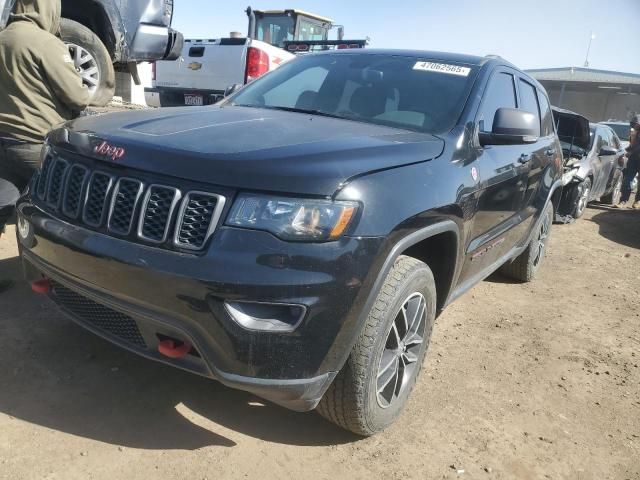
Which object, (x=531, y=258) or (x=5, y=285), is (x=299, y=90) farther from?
(x=531, y=258)

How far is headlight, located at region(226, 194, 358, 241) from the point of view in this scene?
1.94 metres

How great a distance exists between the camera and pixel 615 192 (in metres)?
11.0

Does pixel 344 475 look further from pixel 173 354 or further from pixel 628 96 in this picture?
pixel 628 96

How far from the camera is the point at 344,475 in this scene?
2.30 m

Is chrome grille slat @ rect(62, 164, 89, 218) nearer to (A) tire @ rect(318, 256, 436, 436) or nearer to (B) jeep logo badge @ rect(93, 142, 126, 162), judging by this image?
(B) jeep logo badge @ rect(93, 142, 126, 162)

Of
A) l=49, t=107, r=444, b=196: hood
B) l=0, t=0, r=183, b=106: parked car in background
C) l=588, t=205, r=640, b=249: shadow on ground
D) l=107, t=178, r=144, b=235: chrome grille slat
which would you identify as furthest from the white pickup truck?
l=107, t=178, r=144, b=235: chrome grille slat

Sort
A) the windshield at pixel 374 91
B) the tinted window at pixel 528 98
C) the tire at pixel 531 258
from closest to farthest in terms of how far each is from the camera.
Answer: the windshield at pixel 374 91 → the tinted window at pixel 528 98 → the tire at pixel 531 258

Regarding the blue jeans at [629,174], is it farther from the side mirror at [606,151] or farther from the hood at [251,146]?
the hood at [251,146]

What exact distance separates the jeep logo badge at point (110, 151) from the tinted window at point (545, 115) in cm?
355

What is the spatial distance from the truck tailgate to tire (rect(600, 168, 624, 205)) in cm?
731

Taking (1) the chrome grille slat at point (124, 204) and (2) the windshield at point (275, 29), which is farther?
(2) the windshield at point (275, 29)

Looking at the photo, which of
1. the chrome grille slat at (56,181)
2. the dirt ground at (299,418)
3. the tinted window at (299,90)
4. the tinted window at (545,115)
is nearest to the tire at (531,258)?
the tinted window at (545,115)

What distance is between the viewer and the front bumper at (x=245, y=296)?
1.89 meters

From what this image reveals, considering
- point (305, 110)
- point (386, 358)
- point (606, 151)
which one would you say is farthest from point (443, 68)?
point (606, 151)
